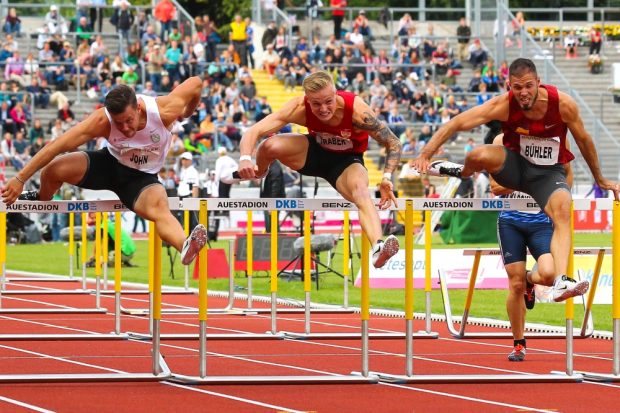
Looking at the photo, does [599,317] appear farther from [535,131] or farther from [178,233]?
[178,233]

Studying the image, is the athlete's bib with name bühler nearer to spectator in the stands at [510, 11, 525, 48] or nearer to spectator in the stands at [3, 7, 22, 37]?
spectator in the stands at [3, 7, 22, 37]

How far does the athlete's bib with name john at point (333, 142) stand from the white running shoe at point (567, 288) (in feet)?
6.68

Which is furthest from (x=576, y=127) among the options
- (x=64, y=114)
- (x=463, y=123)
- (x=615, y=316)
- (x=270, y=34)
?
(x=270, y=34)

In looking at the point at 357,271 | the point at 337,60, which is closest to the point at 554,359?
the point at 357,271

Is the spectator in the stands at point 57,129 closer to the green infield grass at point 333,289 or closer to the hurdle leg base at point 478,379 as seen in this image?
the green infield grass at point 333,289

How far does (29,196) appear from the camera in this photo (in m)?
10.7

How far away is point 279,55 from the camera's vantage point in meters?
39.8

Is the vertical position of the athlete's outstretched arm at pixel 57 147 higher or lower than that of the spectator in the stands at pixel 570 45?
lower

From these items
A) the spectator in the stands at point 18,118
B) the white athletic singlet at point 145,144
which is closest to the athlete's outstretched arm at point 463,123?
the white athletic singlet at point 145,144

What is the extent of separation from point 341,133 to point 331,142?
15 centimetres

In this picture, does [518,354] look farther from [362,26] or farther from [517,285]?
[362,26]

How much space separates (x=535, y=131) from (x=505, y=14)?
31.4m

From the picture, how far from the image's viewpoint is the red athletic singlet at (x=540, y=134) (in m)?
10.4

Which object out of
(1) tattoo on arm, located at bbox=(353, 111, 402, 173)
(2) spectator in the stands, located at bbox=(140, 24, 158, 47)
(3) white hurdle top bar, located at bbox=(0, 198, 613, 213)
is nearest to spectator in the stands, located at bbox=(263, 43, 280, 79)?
(2) spectator in the stands, located at bbox=(140, 24, 158, 47)
